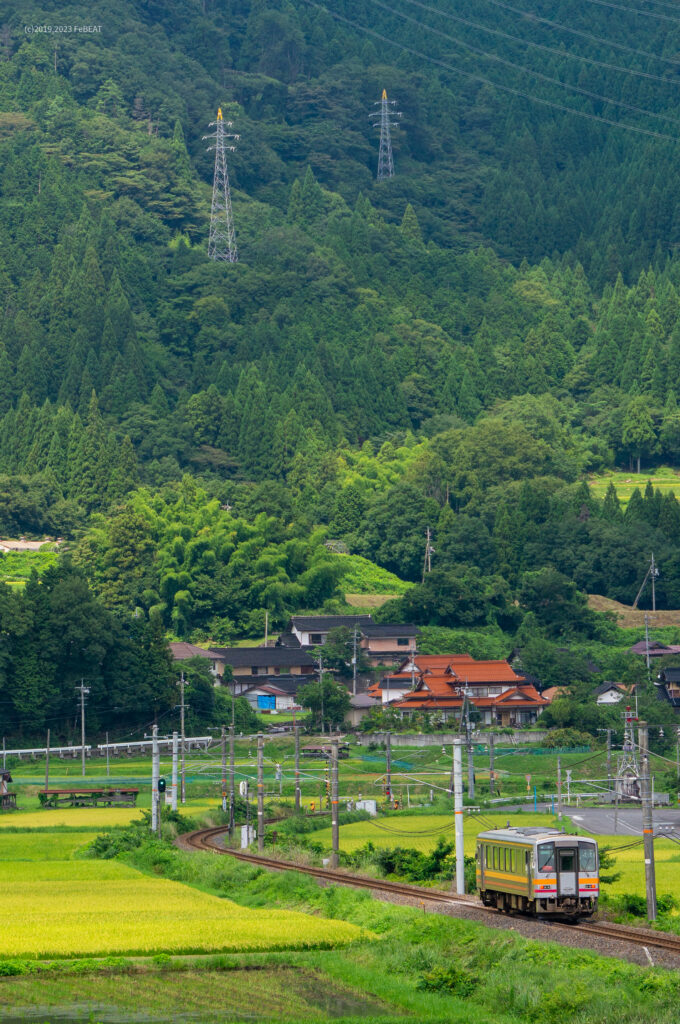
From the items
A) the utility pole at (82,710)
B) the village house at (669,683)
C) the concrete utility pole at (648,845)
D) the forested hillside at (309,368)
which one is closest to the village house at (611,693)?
the village house at (669,683)

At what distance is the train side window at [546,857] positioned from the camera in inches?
1161

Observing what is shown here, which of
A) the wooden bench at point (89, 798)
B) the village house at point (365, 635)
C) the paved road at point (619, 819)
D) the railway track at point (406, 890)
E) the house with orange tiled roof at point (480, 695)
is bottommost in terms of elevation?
the village house at point (365, 635)

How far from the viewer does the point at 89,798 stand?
63.5m

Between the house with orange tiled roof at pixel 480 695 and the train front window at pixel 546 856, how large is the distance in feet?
183

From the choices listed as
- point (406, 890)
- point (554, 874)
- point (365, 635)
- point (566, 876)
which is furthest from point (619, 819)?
point (365, 635)

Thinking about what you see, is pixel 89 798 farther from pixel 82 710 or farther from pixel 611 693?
pixel 611 693

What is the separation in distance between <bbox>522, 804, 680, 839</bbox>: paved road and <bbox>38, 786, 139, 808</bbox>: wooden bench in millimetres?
15332

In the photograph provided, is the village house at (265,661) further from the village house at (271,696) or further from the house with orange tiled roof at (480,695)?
the house with orange tiled roof at (480,695)

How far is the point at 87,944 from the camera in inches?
1124

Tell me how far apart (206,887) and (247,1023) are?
16.6m

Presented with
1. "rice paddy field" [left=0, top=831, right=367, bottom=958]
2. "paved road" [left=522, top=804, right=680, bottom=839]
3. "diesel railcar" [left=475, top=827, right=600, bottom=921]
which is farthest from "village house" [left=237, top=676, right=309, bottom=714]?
"diesel railcar" [left=475, top=827, right=600, bottom=921]

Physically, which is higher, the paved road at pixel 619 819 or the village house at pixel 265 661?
the paved road at pixel 619 819

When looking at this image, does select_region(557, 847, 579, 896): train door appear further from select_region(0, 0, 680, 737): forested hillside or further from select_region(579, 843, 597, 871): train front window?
select_region(0, 0, 680, 737): forested hillside

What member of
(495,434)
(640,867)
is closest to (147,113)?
(495,434)
